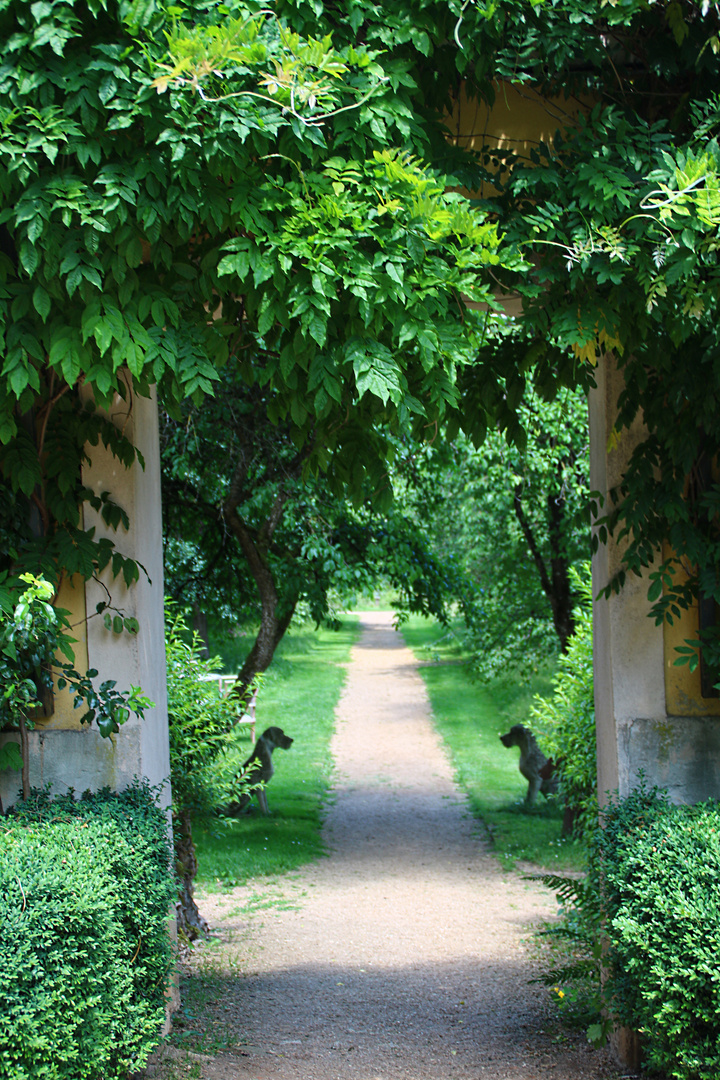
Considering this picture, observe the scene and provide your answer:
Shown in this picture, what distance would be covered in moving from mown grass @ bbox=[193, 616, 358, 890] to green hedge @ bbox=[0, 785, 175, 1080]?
3309 millimetres

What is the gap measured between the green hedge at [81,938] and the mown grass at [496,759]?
546 centimetres

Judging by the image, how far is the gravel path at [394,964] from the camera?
15.5 ft

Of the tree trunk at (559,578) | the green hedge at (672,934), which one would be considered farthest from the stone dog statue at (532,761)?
the green hedge at (672,934)

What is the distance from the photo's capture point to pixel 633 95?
4.10 m

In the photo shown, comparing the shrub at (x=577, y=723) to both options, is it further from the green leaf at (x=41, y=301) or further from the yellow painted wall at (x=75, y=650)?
the green leaf at (x=41, y=301)

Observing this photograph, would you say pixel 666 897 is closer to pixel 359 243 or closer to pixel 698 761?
pixel 698 761

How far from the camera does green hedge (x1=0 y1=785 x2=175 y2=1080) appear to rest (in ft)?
8.98

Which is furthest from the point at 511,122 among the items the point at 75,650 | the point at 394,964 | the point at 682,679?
the point at 394,964

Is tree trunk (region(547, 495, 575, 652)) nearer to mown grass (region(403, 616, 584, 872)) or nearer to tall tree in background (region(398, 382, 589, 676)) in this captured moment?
tall tree in background (region(398, 382, 589, 676))

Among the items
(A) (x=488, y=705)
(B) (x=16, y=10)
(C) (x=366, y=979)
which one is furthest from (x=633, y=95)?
(A) (x=488, y=705)

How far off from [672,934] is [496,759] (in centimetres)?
1286

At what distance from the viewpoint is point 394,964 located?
21.7 feet

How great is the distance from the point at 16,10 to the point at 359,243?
1300 millimetres

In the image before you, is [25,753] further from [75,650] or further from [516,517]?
[516,517]
